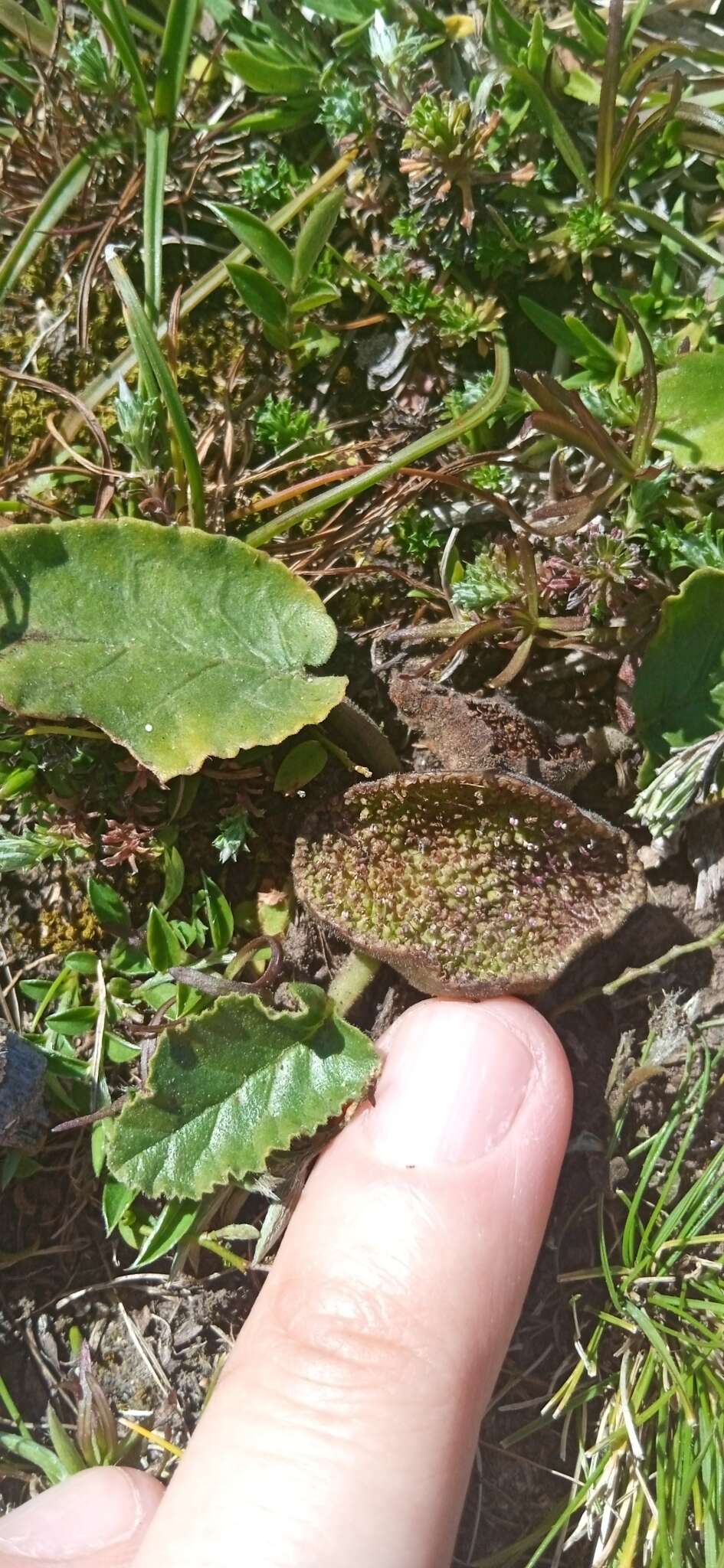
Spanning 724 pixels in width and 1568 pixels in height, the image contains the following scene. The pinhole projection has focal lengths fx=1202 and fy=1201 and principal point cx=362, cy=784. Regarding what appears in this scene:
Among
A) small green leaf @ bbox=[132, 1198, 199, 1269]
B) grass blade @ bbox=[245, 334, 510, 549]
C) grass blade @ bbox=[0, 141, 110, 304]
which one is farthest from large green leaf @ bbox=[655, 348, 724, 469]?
small green leaf @ bbox=[132, 1198, 199, 1269]

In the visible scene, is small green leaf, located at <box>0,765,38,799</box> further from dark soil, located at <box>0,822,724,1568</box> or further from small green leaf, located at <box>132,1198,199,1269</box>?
small green leaf, located at <box>132,1198,199,1269</box>

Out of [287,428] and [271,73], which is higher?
[271,73]

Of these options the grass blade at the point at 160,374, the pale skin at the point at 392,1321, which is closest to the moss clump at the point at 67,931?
the pale skin at the point at 392,1321

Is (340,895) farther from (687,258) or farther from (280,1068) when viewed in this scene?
(687,258)

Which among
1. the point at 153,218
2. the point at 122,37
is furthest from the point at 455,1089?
the point at 122,37

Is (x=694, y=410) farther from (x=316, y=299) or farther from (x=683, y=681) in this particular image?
(x=316, y=299)

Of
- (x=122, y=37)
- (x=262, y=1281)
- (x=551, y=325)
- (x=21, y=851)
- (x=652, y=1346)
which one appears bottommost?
(x=652, y=1346)
